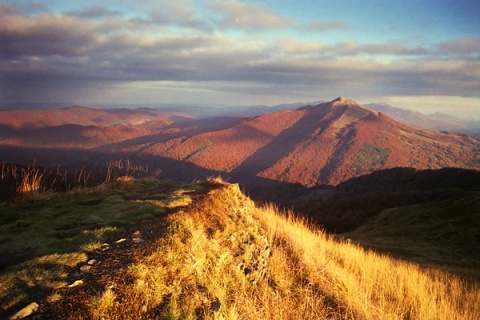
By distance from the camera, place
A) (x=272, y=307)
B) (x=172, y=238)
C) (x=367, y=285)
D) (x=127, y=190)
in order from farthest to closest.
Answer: (x=127, y=190), (x=367, y=285), (x=172, y=238), (x=272, y=307)

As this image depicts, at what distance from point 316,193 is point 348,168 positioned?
105 m

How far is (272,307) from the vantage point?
19.2 feet

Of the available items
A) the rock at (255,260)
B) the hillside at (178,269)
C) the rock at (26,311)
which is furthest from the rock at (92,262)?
the rock at (255,260)

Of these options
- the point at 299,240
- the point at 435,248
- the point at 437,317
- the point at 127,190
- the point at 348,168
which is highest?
the point at 127,190

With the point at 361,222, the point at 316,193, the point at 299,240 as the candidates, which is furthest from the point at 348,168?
the point at 299,240

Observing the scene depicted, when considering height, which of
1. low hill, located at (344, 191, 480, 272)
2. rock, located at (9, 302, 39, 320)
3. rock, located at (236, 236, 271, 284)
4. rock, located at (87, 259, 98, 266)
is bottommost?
low hill, located at (344, 191, 480, 272)

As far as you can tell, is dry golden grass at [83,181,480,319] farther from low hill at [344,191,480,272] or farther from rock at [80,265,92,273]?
low hill at [344,191,480,272]

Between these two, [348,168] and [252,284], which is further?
[348,168]

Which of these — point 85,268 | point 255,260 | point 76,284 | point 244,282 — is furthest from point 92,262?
point 255,260

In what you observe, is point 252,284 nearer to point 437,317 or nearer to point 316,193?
point 437,317

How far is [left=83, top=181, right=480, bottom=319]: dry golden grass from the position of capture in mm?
4832

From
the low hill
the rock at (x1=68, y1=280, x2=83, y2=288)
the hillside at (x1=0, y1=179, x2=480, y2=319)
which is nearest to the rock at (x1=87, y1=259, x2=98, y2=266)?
the hillside at (x1=0, y1=179, x2=480, y2=319)

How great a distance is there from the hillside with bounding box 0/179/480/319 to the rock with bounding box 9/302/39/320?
0.5 inches

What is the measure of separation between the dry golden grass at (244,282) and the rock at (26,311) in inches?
30.0
